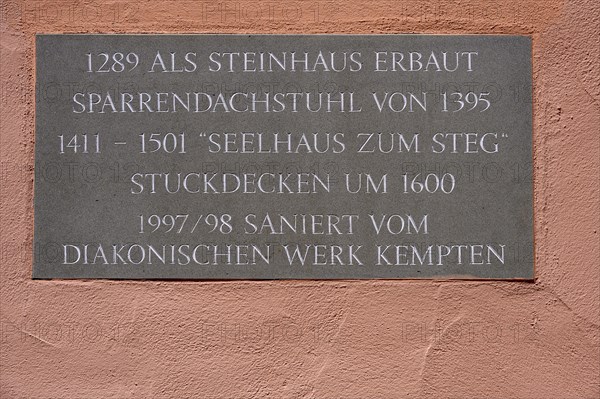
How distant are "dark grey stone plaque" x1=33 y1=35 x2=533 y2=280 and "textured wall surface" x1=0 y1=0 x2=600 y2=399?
0.08m

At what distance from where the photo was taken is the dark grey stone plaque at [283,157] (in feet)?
8.03

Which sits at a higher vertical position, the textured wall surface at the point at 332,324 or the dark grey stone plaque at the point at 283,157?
the dark grey stone plaque at the point at 283,157

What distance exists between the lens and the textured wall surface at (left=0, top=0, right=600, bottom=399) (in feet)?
7.93

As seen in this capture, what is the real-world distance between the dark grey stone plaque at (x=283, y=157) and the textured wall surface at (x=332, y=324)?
0.28 feet

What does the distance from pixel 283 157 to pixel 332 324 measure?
30.4 inches

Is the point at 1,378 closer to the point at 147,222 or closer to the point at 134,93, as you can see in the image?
the point at 147,222

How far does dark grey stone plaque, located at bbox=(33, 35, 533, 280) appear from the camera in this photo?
96.3 inches

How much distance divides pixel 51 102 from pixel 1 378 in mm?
1247

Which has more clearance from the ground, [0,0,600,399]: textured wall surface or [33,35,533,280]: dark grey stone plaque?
[33,35,533,280]: dark grey stone plaque

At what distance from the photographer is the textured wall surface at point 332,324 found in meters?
2.42

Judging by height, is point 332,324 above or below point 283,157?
below

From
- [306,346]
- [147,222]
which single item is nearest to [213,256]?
[147,222]

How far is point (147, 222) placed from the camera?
245cm

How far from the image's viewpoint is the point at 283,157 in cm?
247
